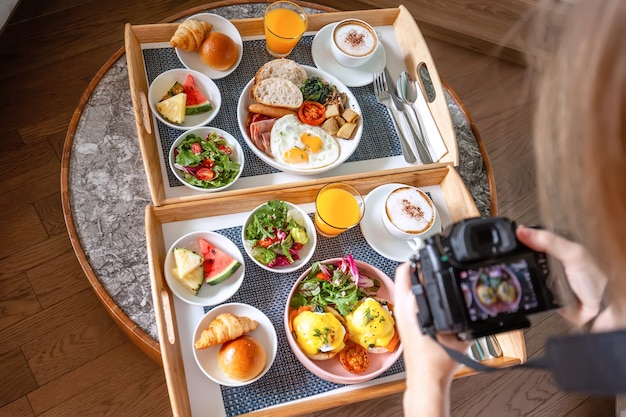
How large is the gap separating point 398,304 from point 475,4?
7.15ft

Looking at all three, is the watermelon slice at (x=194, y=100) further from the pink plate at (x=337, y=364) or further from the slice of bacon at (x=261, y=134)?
the pink plate at (x=337, y=364)

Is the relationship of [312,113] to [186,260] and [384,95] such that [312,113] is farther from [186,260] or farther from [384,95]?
[186,260]

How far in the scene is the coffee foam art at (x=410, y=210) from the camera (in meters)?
1.47

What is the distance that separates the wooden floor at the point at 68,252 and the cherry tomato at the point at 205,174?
850 mm

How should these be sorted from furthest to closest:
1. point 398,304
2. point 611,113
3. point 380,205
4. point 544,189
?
point 380,205, point 398,304, point 544,189, point 611,113

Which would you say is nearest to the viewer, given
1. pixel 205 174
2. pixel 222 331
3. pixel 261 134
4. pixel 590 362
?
pixel 590 362

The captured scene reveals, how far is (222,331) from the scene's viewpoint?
124cm

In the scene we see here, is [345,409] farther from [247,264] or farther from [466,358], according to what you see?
[466,358]

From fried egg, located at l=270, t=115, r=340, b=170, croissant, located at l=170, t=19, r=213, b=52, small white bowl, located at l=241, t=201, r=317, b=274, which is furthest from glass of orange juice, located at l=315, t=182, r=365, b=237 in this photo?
croissant, located at l=170, t=19, r=213, b=52

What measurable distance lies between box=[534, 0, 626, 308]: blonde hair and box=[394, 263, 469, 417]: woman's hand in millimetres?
390

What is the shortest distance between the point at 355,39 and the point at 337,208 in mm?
630

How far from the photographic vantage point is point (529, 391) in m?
2.19

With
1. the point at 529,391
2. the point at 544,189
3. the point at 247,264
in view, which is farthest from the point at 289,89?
the point at 529,391

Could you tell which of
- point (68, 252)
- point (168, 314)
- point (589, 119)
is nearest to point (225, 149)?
point (168, 314)
